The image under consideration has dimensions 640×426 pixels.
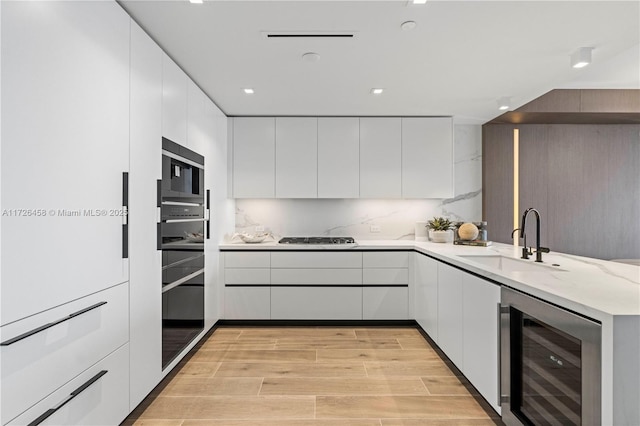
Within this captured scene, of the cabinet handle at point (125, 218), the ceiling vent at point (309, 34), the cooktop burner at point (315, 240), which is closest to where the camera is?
the cabinet handle at point (125, 218)

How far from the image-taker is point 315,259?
12.1ft

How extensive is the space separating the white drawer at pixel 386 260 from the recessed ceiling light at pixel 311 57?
78.6 inches

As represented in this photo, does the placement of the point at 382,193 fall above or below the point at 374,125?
below

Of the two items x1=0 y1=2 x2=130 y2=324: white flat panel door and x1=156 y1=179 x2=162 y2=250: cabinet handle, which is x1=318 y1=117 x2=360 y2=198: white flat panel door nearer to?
x1=156 y1=179 x2=162 y2=250: cabinet handle

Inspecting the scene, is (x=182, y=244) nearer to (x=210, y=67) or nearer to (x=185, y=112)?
(x=185, y=112)

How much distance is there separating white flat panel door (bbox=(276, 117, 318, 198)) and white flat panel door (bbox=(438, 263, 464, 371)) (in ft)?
5.78

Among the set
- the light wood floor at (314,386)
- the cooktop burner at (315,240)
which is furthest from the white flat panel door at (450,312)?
the cooktop burner at (315,240)

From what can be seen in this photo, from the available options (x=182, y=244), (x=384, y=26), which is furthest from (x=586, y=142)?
(x=182, y=244)

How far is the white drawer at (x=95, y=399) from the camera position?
1.37 meters

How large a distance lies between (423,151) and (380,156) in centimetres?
49

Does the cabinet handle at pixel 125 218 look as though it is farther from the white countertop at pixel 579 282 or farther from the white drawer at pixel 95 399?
the white countertop at pixel 579 282

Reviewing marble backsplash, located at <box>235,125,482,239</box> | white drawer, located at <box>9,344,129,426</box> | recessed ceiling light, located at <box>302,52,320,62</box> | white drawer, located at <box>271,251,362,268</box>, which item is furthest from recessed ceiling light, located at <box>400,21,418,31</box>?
marble backsplash, located at <box>235,125,482,239</box>

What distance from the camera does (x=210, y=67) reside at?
265 centimetres

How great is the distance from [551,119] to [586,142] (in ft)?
2.04
